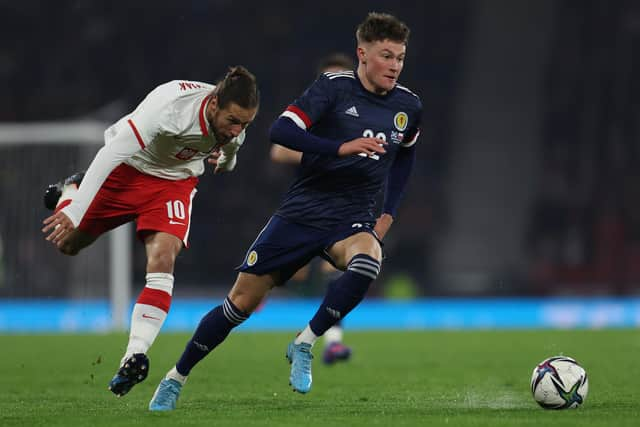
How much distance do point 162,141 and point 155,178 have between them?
372mm

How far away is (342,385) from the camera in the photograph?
6945 millimetres

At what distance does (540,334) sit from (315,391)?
7358 mm

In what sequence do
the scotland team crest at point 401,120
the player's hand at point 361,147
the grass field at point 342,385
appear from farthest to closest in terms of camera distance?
the scotland team crest at point 401,120, the player's hand at point 361,147, the grass field at point 342,385

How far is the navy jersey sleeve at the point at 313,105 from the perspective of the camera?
5.40m

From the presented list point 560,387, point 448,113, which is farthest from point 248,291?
point 448,113

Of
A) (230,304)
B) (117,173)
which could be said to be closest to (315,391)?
(230,304)

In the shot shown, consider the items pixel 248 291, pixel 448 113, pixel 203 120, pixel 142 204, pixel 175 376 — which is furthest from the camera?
pixel 448 113

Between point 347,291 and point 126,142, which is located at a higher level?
point 126,142

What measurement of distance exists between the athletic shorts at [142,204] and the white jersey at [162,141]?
7cm

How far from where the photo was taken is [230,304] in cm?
553

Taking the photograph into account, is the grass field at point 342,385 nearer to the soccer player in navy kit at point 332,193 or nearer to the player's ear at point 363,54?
the soccer player in navy kit at point 332,193

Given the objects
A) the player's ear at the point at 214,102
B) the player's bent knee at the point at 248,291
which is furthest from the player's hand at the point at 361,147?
the player's bent knee at the point at 248,291

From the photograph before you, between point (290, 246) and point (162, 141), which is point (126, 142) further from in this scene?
point (290, 246)

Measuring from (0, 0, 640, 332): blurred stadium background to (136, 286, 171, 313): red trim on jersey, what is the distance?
40.4ft
